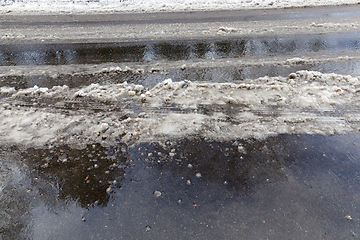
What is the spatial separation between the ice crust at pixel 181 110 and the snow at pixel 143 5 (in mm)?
8505

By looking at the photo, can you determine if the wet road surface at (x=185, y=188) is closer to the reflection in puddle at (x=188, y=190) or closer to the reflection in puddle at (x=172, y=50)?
the reflection in puddle at (x=188, y=190)

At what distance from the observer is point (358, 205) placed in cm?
283

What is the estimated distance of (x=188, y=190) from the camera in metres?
3.04

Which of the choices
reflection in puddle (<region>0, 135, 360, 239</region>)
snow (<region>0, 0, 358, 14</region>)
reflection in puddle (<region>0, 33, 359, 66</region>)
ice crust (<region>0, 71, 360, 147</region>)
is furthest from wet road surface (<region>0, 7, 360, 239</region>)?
snow (<region>0, 0, 358, 14</region>)

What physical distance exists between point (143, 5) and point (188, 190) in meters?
12.9

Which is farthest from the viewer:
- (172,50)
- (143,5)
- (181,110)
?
(143,5)

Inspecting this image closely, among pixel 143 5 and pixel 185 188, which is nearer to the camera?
pixel 185 188

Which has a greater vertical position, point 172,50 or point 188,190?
point 172,50

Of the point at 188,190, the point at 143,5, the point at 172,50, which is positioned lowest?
the point at 188,190

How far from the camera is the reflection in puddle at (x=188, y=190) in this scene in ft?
8.66

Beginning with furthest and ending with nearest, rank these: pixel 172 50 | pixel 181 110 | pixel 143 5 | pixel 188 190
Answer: pixel 143 5, pixel 172 50, pixel 181 110, pixel 188 190

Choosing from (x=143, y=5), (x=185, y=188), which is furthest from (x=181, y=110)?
(x=143, y=5)

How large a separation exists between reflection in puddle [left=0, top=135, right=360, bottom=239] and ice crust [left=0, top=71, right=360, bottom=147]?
30 centimetres

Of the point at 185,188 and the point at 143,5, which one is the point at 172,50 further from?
the point at 143,5
